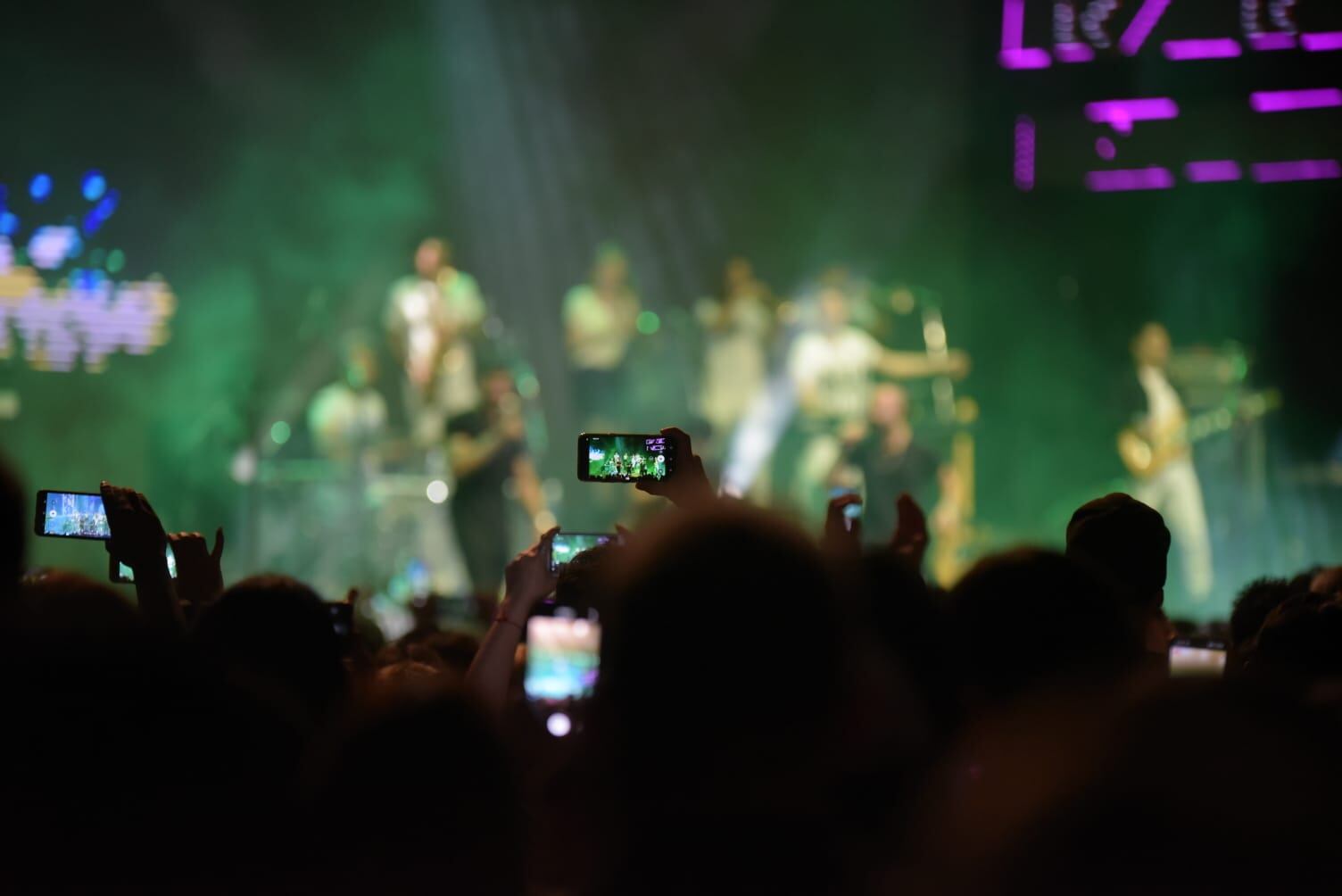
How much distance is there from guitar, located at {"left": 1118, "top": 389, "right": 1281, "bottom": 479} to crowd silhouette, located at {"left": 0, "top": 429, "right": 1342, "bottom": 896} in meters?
8.39

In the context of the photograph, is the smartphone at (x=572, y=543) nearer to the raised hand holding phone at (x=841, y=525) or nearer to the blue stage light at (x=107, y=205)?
the raised hand holding phone at (x=841, y=525)

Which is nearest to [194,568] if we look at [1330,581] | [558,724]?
[558,724]

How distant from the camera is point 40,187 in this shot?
9.99 m

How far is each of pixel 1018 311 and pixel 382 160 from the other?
5370 millimetres

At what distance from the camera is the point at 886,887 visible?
1.09 meters

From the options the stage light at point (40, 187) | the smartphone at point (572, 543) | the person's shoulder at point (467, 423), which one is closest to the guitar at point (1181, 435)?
the person's shoulder at point (467, 423)

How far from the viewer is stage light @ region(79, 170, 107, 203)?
33.2 ft

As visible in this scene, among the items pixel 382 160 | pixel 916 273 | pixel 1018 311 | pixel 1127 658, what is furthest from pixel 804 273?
pixel 1127 658

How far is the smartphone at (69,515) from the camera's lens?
2.67 metres

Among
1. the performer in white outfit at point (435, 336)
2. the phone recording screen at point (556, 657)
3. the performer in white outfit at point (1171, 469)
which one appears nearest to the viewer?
the phone recording screen at point (556, 657)

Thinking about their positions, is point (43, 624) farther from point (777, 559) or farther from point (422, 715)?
point (777, 559)

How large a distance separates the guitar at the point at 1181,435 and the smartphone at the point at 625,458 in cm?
781

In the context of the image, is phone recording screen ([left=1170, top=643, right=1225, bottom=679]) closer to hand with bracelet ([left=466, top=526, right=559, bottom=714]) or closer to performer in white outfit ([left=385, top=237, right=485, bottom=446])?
hand with bracelet ([left=466, top=526, right=559, bottom=714])

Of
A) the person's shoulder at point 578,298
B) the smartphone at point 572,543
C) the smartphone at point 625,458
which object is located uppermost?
the person's shoulder at point 578,298
